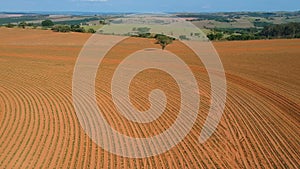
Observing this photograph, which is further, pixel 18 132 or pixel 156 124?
pixel 156 124

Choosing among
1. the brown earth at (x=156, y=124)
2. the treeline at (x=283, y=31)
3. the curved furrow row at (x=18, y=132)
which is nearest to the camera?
the brown earth at (x=156, y=124)

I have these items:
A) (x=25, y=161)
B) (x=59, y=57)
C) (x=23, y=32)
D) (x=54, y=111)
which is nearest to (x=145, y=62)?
(x=59, y=57)

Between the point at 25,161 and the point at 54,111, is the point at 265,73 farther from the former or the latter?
the point at 25,161

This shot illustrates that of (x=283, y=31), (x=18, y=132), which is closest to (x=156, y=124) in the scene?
(x=18, y=132)

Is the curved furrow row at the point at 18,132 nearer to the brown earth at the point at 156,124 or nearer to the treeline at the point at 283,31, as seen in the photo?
the brown earth at the point at 156,124

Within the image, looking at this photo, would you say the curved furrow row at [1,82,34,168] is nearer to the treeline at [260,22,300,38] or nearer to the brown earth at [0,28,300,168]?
the brown earth at [0,28,300,168]

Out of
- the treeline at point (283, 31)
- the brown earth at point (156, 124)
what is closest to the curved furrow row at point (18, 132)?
the brown earth at point (156, 124)

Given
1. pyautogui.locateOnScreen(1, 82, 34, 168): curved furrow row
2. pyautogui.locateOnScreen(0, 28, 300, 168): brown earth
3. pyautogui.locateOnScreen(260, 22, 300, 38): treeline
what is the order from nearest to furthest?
1. pyautogui.locateOnScreen(0, 28, 300, 168): brown earth
2. pyautogui.locateOnScreen(1, 82, 34, 168): curved furrow row
3. pyautogui.locateOnScreen(260, 22, 300, 38): treeline

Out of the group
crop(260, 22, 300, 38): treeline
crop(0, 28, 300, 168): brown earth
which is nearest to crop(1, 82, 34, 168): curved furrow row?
crop(0, 28, 300, 168): brown earth

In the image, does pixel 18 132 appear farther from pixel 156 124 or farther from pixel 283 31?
pixel 283 31
